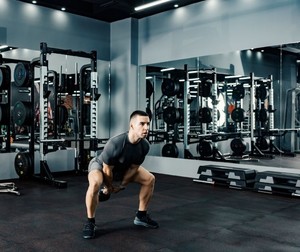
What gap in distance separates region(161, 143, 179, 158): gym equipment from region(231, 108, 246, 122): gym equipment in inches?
52.8

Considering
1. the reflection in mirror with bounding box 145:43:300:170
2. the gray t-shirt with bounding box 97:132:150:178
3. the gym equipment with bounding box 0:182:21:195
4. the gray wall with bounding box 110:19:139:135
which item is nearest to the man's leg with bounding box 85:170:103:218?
the gray t-shirt with bounding box 97:132:150:178

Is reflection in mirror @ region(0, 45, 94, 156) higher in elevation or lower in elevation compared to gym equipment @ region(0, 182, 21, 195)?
higher

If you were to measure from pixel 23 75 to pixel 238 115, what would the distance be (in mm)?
4122

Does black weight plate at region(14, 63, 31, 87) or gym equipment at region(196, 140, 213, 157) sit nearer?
black weight plate at region(14, 63, 31, 87)

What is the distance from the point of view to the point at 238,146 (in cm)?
685

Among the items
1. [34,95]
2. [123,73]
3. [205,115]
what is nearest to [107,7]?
[123,73]

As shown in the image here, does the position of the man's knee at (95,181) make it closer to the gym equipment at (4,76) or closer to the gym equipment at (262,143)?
the gym equipment at (4,76)

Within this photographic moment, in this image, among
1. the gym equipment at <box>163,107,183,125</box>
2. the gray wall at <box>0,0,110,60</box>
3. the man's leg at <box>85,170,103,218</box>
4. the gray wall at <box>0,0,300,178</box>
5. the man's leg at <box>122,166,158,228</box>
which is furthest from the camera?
the gym equipment at <box>163,107,183,125</box>

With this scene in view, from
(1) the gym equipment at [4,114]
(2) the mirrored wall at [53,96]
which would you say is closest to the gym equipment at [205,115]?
(2) the mirrored wall at [53,96]

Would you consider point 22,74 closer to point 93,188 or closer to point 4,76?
point 4,76

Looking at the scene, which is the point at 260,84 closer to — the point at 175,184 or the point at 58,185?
the point at 175,184

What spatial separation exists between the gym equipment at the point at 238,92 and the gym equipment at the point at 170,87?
3.63ft

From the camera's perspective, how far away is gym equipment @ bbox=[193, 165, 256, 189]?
16.9 ft

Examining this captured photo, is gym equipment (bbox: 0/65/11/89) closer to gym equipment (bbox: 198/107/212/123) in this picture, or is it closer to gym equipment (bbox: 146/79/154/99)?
gym equipment (bbox: 146/79/154/99)
